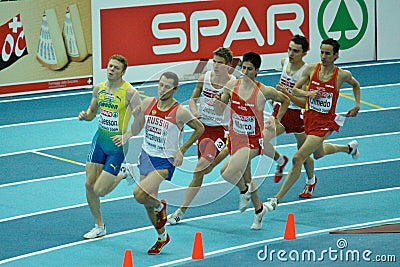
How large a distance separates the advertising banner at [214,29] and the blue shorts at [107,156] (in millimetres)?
8129

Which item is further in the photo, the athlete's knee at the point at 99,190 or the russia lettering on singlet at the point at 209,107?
the russia lettering on singlet at the point at 209,107

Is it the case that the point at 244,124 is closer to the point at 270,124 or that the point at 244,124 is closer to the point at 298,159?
the point at 270,124

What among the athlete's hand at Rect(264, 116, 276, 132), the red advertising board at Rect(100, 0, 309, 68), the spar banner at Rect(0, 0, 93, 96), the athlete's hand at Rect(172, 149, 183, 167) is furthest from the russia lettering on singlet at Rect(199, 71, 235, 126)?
the red advertising board at Rect(100, 0, 309, 68)

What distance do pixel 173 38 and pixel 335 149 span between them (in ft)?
24.1

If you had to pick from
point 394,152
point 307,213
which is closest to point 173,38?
point 394,152

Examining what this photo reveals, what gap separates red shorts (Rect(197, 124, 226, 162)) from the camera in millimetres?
12781

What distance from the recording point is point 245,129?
40.4ft

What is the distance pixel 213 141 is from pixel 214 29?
8647 millimetres

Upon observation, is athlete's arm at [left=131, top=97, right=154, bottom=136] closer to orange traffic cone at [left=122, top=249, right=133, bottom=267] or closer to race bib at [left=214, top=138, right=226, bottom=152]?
race bib at [left=214, top=138, right=226, bottom=152]

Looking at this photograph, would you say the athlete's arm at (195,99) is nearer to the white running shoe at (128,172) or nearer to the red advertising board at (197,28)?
the white running shoe at (128,172)

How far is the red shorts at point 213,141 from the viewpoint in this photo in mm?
12781

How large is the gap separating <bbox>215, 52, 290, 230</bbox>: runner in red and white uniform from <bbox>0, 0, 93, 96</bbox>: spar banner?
7803 mm

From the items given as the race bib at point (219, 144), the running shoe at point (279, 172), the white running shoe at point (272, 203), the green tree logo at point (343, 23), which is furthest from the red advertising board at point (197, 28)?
the white running shoe at point (272, 203)

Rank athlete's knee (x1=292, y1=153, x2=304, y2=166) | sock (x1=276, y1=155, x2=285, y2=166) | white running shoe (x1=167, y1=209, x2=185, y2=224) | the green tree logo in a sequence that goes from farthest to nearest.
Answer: the green tree logo, sock (x1=276, y1=155, x2=285, y2=166), athlete's knee (x1=292, y1=153, x2=304, y2=166), white running shoe (x1=167, y1=209, x2=185, y2=224)
